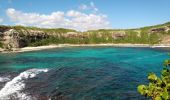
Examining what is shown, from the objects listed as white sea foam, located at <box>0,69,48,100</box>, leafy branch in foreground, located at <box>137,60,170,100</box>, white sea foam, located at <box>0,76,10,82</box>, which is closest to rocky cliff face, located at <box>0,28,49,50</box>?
white sea foam, located at <box>0,76,10,82</box>

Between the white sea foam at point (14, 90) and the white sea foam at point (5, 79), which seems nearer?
the white sea foam at point (14, 90)

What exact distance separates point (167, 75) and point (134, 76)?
160ft

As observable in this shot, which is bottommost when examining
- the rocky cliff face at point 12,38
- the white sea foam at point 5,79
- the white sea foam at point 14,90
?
the white sea foam at point 5,79

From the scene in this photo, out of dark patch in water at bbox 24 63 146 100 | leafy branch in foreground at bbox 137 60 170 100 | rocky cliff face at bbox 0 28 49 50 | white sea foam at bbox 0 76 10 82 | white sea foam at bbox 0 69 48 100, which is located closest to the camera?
leafy branch in foreground at bbox 137 60 170 100

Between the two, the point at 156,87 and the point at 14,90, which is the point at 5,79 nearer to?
the point at 14,90

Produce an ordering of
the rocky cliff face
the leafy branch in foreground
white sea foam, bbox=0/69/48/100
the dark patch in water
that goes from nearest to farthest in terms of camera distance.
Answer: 1. the leafy branch in foreground
2. the dark patch in water
3. white sea foam, bbox=0/69/48/100
4. the rocky cliff face

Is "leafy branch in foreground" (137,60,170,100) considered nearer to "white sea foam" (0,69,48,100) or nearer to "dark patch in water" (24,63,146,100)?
"dark patch in water" (24,63,146,100)

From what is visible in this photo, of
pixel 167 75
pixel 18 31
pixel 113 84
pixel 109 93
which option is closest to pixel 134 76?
pixel 113 84

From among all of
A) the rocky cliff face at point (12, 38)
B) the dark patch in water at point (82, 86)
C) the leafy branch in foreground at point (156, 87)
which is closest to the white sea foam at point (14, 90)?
the dark patch in water at point (82, 86)

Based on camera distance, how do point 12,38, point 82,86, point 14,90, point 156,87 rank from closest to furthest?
point 156,87, point 14,90, point 82,86, point 12,38

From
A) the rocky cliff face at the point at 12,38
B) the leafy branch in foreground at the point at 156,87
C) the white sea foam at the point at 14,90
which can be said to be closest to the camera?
the leafy branch in foreground at the point at 156,87

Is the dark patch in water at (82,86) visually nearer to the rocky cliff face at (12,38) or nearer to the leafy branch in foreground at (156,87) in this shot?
A: the leafy branch in foreground at (156,87)

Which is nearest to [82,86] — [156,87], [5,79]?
[5,79]

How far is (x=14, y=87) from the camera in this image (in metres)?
56.3
